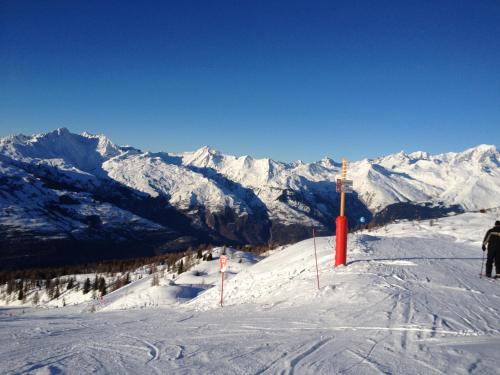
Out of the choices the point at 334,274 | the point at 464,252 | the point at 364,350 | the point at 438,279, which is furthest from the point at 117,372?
the point at 464,252

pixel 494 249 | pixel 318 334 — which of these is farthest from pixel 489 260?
pixel 318 334

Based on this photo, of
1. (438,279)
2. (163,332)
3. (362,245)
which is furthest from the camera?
(362,245)

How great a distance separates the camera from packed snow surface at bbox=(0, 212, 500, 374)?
7039 mm

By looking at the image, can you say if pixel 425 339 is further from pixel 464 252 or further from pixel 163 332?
pixel 464 252

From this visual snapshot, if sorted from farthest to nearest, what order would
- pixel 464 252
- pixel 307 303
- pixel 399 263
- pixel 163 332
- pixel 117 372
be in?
pixel 464 252
pixel 399 263
pixel 307 303
pixel 163 332
pixel 117 372

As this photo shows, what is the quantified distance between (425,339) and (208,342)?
175 inches

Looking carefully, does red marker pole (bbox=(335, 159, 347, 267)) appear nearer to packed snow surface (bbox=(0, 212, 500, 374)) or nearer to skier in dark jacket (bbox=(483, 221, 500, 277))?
packed snow surface (bbox=(0, 212, 500, 374))

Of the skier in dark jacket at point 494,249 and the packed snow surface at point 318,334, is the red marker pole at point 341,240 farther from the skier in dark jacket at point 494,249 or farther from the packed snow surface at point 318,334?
the skier in dark jacket at point 494,249

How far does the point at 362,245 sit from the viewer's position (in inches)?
862

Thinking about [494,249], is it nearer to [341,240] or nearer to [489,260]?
[489,260]

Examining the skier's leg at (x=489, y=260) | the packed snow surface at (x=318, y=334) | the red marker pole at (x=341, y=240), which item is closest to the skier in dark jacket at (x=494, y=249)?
the skier's leg at (x=489, y=260)

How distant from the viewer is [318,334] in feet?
29.8

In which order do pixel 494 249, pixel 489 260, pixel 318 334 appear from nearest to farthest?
pixel 318 334 < pixel 494 249 < pixel 489 260

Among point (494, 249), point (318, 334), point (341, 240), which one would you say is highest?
point (341, 240)
